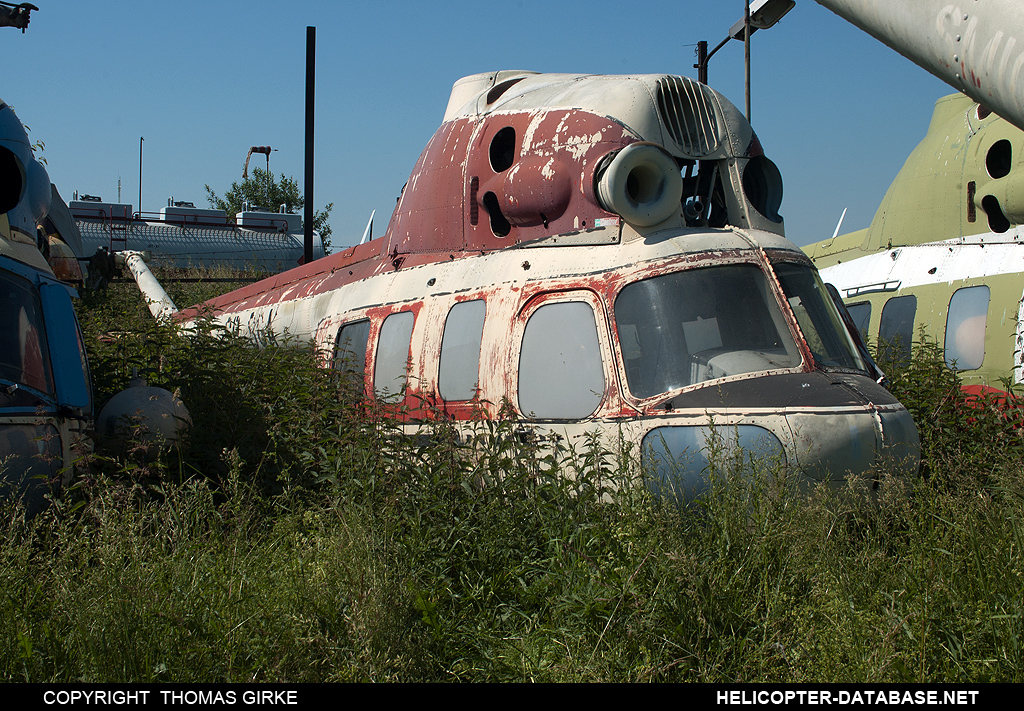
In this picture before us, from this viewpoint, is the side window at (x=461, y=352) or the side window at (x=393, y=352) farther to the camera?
the side window at (x=393, y=352)

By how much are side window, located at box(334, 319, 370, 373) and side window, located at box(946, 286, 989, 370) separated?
5667 mm

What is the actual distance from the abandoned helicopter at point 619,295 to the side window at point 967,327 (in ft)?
11.0

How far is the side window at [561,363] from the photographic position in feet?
15.8

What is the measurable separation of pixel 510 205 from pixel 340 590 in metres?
3.25

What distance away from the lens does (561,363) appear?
196 inches

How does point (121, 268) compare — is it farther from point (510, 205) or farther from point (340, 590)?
point (340, 590)

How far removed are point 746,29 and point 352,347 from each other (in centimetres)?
1129

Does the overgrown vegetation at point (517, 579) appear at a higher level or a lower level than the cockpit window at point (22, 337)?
lower

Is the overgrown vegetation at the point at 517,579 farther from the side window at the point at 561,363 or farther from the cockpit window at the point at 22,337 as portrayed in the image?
the cockpit window at the point at 22,337

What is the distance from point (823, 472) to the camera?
4168 millimetres

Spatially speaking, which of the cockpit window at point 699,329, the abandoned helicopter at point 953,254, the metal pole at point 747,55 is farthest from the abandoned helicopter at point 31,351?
the metal pole at point 747,55

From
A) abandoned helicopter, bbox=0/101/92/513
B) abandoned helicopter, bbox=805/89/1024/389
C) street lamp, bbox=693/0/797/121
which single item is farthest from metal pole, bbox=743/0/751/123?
abandoned helicopter, bbox=0/101/92/513
